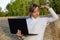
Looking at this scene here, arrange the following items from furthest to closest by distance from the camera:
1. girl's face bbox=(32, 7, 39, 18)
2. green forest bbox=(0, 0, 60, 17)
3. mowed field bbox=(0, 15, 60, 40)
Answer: green forest bbox=(0, 0, 60, 17) → mowed field bbox=(0, 15, 60, 40) → girl's face bbox=(32, 7, 39, 18)

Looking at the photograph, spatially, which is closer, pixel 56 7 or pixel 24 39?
pixel 24 39

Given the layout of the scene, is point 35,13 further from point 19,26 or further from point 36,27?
point 19,26

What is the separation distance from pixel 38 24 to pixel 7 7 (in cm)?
746

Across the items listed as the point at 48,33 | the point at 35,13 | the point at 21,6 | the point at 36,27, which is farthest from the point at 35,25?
the point at 21,6

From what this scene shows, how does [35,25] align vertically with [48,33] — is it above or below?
above

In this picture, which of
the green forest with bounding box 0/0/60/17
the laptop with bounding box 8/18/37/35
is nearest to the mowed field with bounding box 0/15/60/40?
the green forest with bounding box 0/0/60/17

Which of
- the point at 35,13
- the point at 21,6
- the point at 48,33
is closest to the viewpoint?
the point at 35,13

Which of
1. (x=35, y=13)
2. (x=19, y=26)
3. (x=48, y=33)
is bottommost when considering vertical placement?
(x=48, y=33)

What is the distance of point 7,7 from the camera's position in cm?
1098

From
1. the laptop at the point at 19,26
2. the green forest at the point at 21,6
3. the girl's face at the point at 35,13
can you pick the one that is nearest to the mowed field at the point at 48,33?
the green forest at the point at 21,6

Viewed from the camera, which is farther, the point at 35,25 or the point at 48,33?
the point at 48,33

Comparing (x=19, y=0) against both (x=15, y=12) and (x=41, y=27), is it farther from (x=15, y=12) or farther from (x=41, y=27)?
(x=41, y=27)

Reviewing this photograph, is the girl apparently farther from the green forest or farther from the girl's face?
the green forest

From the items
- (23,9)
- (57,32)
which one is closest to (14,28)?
(57,32)
